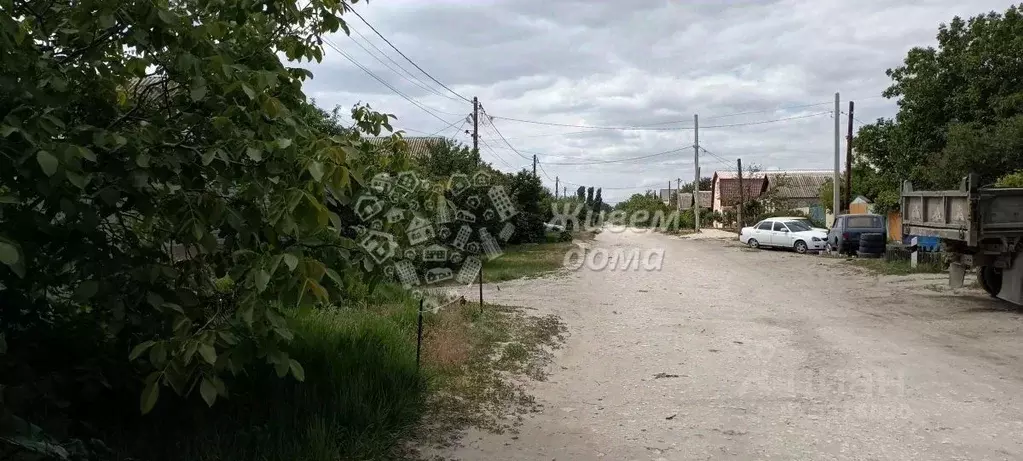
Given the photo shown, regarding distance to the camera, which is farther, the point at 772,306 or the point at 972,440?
the point at 772,306

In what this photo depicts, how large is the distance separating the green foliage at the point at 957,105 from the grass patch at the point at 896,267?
191 inches

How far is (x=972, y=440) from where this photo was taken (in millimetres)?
5008

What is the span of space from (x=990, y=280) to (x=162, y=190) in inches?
536

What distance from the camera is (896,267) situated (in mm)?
18031

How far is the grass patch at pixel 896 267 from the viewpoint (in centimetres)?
1692

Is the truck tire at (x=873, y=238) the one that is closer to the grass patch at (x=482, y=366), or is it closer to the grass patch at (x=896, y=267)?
the grass patch at (x=896, y=267)

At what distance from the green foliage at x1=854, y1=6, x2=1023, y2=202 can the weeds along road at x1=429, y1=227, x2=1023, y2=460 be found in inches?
414

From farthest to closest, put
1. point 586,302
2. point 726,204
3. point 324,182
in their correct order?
1. point 726,204
2. point 586,302
3. point 324,182

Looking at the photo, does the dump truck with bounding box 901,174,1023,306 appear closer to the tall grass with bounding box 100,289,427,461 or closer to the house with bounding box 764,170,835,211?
the tall grass with bounding box 100,289,427,461

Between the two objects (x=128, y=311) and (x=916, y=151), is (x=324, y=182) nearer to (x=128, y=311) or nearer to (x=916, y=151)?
(x=128, y=311)

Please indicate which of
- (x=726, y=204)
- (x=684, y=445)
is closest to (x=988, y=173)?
(x=684, y=445)

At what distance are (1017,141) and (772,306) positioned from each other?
14126 mm

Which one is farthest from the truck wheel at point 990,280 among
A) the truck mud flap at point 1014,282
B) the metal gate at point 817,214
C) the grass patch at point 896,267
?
the metal gate at point 817,214

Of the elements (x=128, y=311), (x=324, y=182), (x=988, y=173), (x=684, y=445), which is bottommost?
(x=684, y=445)
